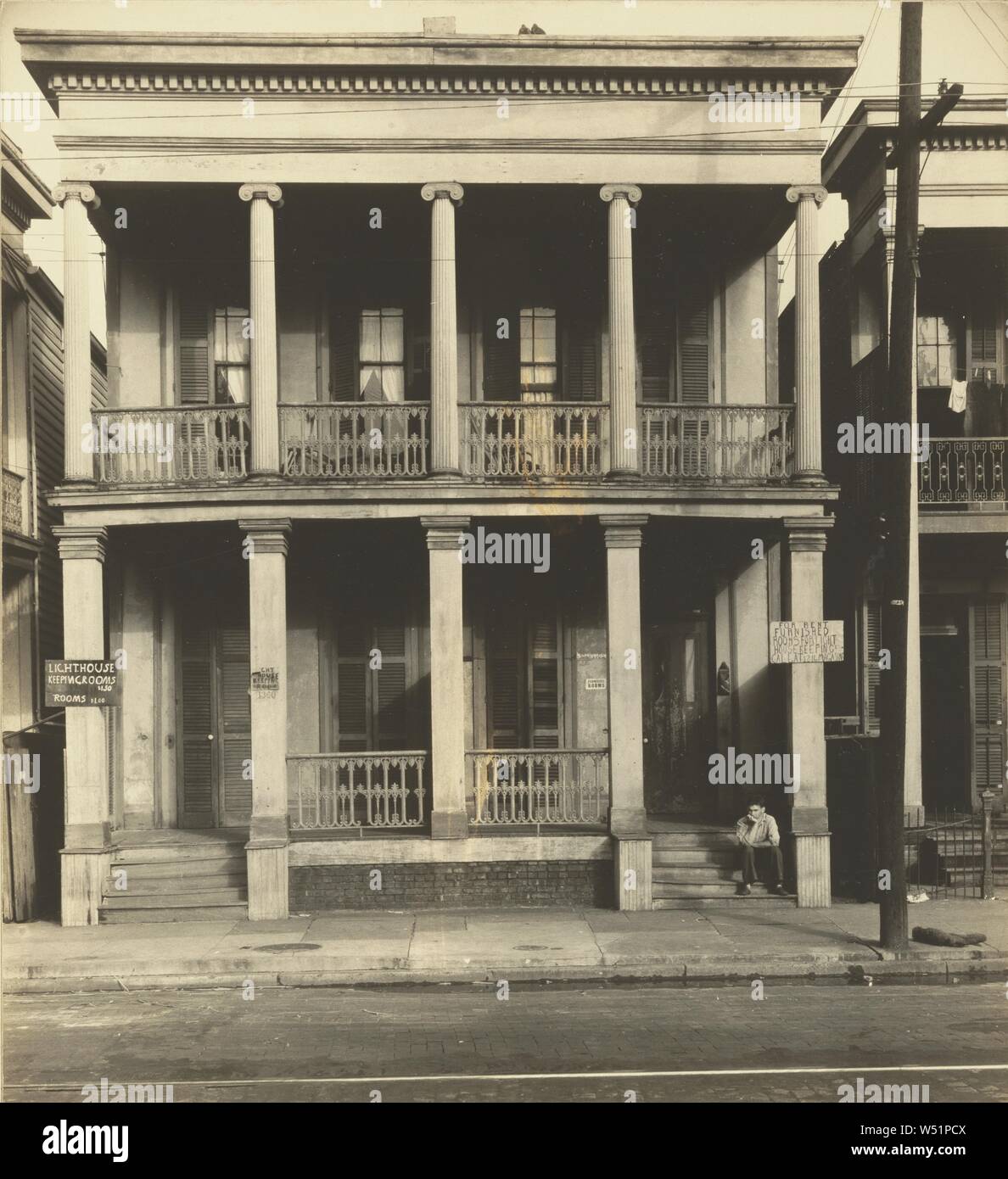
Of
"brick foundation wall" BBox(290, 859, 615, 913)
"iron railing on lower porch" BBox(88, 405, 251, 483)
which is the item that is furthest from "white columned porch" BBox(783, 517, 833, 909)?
"iron railing on lower porch" BBox(88, 405, 251, 483)

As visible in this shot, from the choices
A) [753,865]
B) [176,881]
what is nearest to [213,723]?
[176,881]

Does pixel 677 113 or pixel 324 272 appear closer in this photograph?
pixel 677 113

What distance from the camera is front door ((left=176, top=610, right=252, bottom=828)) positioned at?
1720cm

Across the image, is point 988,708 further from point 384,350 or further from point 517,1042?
point 517,1042

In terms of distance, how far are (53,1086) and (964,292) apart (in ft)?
49.0

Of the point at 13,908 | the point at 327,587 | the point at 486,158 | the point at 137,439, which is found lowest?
the point at 13,908

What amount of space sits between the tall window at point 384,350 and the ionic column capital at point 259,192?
2.45 metres

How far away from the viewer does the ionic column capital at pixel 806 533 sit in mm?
15258

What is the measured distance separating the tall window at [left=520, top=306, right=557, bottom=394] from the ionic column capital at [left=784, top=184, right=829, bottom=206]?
3.46 metres

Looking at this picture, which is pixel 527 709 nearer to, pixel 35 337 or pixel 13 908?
pixel 13 908

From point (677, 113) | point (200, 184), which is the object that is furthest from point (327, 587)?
point (677, 113)

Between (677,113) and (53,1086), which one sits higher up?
(677,113)

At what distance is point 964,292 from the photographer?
17734 mm

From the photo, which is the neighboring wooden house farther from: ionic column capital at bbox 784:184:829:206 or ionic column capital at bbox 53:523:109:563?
ionic column capital at bbox 784:184:829:206
